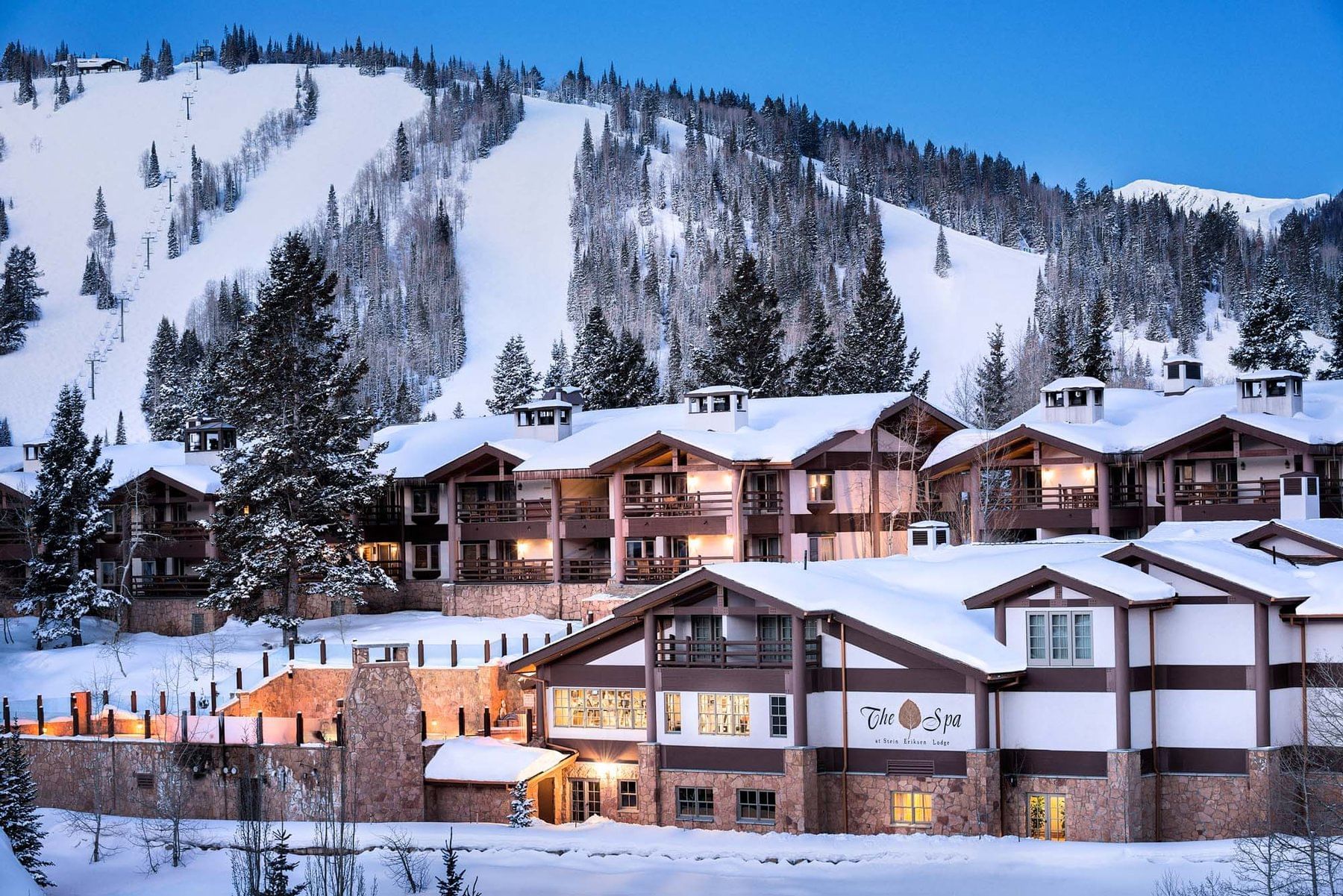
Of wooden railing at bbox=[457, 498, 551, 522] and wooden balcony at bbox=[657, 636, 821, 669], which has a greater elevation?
wooden railing at bbox=[457, 498, 551, 522]

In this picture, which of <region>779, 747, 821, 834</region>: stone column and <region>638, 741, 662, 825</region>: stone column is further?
<region>638, 741, 662, 825</region>: stone column

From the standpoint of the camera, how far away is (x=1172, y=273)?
149250 millimetres

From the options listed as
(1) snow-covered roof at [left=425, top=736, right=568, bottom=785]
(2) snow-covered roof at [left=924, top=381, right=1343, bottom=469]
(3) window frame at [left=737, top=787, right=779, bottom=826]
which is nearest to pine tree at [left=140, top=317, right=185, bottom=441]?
(2) snow-covered roof at [left=924, top=381, right=1343, bottom=469]

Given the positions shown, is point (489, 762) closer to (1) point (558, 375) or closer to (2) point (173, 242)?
(1) point (558, 375)

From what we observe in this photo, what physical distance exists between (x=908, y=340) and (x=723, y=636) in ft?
340

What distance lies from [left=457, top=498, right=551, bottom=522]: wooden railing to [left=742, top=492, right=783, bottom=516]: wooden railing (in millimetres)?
8116

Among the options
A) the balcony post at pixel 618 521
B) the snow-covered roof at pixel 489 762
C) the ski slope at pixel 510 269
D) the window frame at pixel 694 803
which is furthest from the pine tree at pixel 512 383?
the window frame at pixel 694 803

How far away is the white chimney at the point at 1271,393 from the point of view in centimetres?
5194

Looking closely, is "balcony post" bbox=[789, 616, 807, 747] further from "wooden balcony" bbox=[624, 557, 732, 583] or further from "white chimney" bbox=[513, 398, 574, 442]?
"white chimney" bbox=[513, 398, 574, 442]

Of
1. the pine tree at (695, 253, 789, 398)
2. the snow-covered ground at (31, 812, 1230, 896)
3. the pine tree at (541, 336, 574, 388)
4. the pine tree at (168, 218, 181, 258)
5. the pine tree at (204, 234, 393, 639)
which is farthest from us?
the pine tree at (168, 218, 181, 258)

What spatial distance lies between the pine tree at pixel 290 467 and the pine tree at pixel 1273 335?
40.6 metres

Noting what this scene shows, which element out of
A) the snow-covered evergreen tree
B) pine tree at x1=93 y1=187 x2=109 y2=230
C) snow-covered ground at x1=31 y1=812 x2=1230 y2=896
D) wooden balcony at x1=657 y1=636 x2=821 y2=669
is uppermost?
pine tree at x1=93 y1=187 x2=109 y2=230

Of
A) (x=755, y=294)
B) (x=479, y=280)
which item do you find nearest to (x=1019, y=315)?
(x=479, y=280)

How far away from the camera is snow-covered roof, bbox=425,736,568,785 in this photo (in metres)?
37.6
